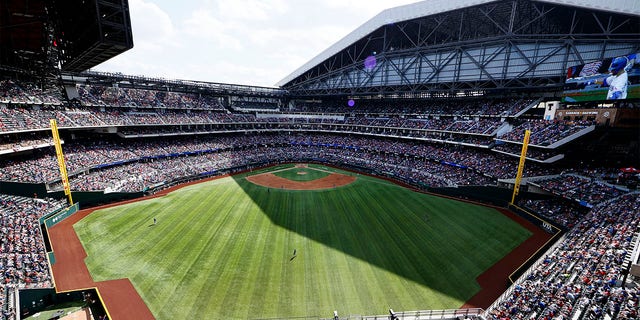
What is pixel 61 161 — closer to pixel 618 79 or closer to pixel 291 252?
pixel 291 252

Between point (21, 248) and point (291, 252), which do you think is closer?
point (21, 248)

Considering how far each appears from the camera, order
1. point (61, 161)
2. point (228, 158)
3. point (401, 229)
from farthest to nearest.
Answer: point (228, 158) → point (61, 161) → point (401, 229)

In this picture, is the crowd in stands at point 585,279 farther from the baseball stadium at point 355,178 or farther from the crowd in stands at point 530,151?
the crowd in stands at point 530,151

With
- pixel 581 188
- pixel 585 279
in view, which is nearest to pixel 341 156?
pixel 581 188

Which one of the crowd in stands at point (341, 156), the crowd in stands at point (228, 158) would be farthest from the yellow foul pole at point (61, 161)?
the crowd in stands at point (228, 158)

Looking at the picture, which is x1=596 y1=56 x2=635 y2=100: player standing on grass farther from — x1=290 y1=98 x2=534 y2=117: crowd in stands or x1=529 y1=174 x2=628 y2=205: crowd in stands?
x1=290 y1=98 x2=534 y2=117: crowd in stands

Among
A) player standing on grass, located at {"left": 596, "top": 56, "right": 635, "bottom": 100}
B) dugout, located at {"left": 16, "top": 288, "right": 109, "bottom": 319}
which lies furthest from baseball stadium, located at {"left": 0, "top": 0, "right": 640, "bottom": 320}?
player standing on grass, located at {"left": 596, "top": 56, "right": 635, "bottom": 100}

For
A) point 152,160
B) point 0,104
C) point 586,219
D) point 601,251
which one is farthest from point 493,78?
point 0,104
